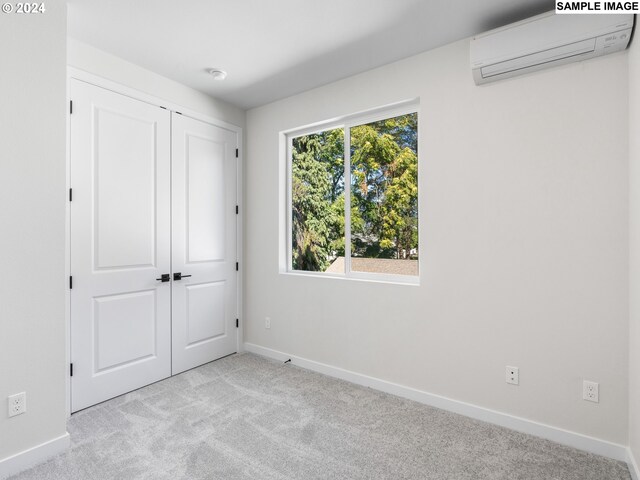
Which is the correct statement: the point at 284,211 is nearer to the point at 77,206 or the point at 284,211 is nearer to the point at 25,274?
the point at 77,206

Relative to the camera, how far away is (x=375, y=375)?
275cm

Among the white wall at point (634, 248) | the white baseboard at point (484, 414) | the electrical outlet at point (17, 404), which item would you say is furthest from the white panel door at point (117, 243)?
the white wall at point (634, 248)

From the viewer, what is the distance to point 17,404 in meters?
1.79

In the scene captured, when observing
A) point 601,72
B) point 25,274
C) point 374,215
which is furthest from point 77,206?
point 601,72

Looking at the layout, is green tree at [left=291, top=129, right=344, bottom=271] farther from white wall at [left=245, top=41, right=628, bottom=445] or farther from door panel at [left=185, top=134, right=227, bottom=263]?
door panel at [left=185, top=134, right=227, bottom=263]

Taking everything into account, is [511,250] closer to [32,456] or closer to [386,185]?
[386,185]

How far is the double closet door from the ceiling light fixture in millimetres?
475

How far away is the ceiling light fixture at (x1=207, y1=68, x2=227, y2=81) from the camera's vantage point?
2.77 metres

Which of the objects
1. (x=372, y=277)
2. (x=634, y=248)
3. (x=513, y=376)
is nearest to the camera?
(x=634, y=248)

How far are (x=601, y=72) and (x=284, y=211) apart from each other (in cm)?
254

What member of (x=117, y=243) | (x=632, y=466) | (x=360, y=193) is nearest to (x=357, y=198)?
(x=360, y=193)

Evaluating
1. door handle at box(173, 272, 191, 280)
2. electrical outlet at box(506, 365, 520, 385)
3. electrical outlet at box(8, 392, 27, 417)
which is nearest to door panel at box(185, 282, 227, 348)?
door handle at box(173, 272, 191, 280)

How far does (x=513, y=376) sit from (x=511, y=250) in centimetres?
79

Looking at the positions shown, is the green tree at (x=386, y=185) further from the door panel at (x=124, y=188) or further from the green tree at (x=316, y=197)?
the door panel at (x=124, y=188)
